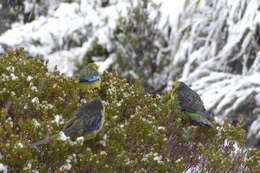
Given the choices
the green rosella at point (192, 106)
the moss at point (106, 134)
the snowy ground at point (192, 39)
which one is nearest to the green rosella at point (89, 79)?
the moss at point (106, 134)

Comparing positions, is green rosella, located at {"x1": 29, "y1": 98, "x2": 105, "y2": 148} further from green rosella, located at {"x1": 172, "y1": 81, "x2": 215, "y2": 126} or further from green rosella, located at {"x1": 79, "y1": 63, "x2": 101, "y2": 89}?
Result: green rosella, located at {"x1": 172, "y1": 81, "x2": 215, "y2": 126}

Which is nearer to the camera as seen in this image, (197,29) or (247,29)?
(247,29)

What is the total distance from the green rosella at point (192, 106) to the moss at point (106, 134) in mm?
127

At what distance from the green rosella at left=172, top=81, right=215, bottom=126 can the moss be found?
13 centimetres

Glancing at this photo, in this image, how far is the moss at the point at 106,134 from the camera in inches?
120

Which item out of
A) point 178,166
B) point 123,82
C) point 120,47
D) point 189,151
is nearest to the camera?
point 178,166

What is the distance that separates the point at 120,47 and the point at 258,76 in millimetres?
3018

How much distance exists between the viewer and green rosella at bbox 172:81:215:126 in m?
4.62

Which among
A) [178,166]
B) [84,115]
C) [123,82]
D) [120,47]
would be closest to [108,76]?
[123,82]

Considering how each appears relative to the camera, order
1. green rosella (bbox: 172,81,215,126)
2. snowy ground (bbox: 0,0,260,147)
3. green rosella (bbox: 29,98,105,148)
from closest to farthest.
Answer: green rosella (bbox: 29,98,105,148) < green rosella (bbox: 172,81,215,126) < snowy ground (bbox: 0,0,260,147)

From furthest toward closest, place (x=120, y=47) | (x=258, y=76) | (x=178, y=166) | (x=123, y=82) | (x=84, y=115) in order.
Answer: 1. (x=120, y=47)
2. (x=258, y=76)
3. (x=123, y=82)
4. (x=84, y=115)
5. (x=178, y=166)

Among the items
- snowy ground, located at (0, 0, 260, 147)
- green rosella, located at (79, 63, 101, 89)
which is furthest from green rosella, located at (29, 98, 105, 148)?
snowy ground, located at (0, 0, 260, 147)

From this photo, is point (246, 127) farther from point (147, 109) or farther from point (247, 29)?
point (147, 109)

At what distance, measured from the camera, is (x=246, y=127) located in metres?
7.11
